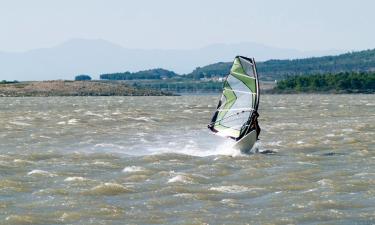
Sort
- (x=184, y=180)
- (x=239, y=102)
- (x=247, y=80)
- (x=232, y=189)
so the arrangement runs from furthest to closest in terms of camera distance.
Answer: (x=239, y=102) → (x=247, y=80) → (x=184, y=180) → (x=232, y=189)

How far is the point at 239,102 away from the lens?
38.2 m

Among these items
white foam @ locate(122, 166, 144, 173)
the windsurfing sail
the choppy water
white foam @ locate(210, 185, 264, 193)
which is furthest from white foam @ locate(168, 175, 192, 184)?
the windsurfing sail

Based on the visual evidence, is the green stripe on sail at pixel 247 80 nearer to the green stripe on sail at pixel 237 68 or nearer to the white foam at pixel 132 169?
the green stripe on sail at pixel 237 68

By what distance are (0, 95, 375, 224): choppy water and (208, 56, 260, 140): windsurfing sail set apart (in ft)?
3.60

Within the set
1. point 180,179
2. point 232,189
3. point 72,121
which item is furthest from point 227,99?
point 72,121

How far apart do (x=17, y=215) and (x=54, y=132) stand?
95.1ft

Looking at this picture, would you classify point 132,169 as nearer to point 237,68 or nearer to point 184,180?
point 184,180

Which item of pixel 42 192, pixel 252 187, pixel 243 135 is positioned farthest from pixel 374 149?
pixel 42 192

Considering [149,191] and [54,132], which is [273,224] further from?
[54,132]

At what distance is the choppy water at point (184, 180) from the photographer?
21516 millimetres

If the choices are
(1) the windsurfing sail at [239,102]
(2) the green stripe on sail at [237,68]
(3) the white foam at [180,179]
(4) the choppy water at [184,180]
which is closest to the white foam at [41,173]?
(4) the choppy water at [184,180]

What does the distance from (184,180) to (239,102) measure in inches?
452

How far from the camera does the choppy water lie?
21516mm

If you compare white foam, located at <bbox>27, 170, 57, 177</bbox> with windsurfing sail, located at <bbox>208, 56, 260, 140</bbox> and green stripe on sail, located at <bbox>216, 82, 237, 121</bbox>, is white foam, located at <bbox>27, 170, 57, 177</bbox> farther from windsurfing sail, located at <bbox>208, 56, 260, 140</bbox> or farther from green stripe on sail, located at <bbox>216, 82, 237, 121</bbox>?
green stripe on sail, located at <bbox>216, 82, 237, 121</bbox>
